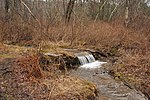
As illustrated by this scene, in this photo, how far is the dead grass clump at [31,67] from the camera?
7.51 m

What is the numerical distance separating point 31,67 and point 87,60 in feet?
20.4

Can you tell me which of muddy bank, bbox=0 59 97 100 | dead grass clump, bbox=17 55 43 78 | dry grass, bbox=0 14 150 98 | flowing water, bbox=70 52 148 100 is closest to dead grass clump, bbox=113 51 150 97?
flowing water, bbox=70 52 148 100

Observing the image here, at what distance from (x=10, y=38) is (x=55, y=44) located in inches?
107

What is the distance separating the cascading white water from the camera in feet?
42.3

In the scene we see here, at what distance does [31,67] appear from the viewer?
24.8 feet

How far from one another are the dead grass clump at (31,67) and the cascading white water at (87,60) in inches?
202

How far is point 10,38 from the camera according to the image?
15992 mm

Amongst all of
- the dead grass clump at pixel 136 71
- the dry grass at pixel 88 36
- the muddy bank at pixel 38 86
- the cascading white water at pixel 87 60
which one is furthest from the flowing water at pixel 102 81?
the dry grass at pixel 88 36

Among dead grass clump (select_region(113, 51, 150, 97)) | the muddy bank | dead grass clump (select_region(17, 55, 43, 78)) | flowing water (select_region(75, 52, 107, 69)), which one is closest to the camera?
the muddy bank

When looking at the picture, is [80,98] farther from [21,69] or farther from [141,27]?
[141,27]

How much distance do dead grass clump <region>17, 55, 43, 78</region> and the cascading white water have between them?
5.13 meters

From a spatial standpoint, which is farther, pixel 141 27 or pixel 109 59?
pixel 141 27

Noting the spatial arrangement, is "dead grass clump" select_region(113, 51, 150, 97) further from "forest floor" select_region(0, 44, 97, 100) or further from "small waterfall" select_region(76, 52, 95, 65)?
"forest floor" select_region(0, 44, 97, 100)

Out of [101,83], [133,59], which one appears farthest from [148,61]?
[101,83]
